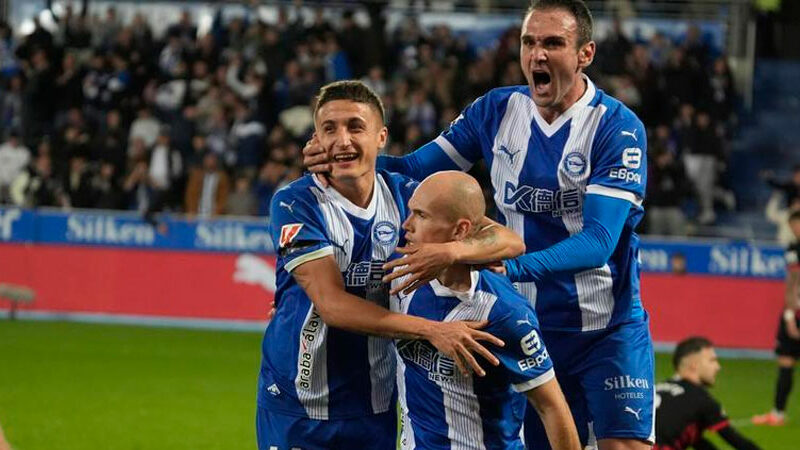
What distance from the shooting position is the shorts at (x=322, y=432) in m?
5.44

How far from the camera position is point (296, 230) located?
526 centimetres

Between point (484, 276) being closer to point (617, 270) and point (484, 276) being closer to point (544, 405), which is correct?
point (544, 405)

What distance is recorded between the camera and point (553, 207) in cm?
602

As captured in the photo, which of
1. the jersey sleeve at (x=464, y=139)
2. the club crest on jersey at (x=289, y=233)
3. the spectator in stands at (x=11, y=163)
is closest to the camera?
the club crest on jersey at (x=289, y=233)

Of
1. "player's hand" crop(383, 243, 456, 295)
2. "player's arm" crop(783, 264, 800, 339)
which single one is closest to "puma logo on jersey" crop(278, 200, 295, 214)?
"player's hand" crop(383, 243, 456, 295)

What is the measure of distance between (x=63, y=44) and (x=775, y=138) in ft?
42.1

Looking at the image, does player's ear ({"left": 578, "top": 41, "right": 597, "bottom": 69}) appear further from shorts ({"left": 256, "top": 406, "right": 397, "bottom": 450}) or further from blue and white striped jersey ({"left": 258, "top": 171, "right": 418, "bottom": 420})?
shorts ({"left": 256, "top": 406, "right": 397, "bottom": 450})

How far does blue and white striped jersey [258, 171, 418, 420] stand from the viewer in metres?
5.34

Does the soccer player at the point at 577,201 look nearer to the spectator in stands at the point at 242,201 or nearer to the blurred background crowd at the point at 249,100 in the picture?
the blurred background crowd at the point at 249,100

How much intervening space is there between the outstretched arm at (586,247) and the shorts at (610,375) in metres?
0.59

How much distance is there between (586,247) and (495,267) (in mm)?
672

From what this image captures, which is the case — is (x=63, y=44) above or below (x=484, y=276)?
above

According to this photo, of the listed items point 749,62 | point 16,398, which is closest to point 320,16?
point 749,62

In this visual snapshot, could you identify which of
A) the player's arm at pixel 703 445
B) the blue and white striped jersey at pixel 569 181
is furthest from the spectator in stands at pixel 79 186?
the blue and white striped jersey at pixel 569 181
